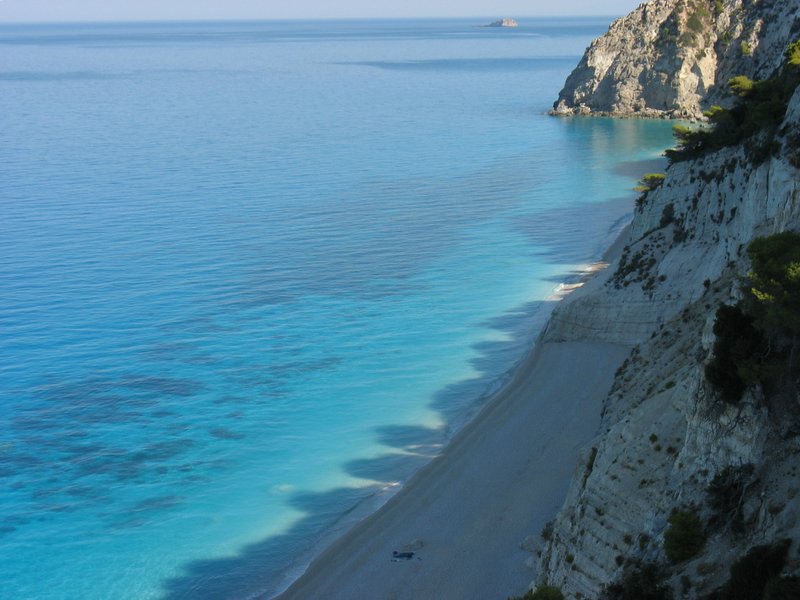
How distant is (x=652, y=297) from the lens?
3453cm

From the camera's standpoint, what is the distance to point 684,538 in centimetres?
1652

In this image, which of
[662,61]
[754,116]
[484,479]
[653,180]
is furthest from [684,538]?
[662,61]

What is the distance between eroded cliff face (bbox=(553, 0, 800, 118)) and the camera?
10906cm

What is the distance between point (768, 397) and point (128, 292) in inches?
1590

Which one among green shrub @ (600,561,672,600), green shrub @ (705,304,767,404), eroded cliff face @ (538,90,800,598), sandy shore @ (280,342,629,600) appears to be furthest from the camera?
sandy shore @ (280,342,629,600)

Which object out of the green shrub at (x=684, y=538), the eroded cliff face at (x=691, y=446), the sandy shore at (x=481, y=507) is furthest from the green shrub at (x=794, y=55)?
the green shrub at (x=684, y=538)

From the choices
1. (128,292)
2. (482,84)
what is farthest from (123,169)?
(482,84)

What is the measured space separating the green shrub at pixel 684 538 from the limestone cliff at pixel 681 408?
139 millimetres

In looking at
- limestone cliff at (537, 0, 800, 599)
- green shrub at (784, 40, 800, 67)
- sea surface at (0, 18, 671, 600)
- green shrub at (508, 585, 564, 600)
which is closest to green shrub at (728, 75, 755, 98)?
green shrub at (784, 40, 800, 67)

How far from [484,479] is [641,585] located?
534 inches

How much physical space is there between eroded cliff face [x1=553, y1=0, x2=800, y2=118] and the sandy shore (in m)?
76.4

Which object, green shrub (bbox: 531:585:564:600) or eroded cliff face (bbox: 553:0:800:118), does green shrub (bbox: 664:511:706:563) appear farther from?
eroded cliff face (bbox: 553:0:800:118)

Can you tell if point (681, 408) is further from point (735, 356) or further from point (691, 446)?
point (735, 356)

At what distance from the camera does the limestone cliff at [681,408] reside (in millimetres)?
16266
